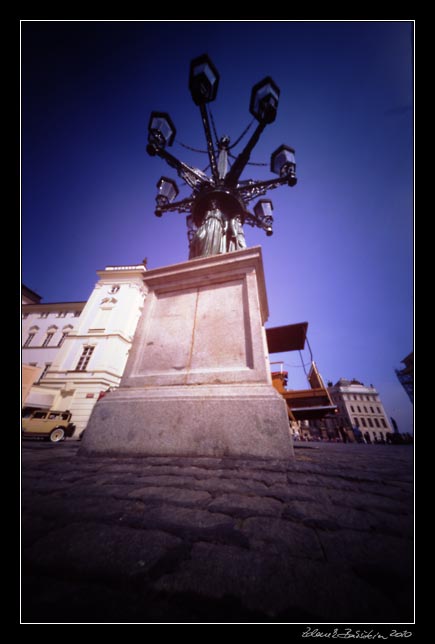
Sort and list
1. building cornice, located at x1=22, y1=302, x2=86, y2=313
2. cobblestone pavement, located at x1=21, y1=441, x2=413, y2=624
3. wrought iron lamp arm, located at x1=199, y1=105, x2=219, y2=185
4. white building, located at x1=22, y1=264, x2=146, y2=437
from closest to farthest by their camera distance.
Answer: cobblestone pavement, located at x1=21, y1=441, x2=413, y2=624
wrought iron lamp arm, located at x1=199, y1=105, x2=219, y2=185
white building, located at x1=22, y1=264, x2=146, y2=437
building cornice, located at x1=22, y1=302, x2=86, y2=313

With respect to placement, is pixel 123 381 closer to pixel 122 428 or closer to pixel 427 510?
pixel 122 428

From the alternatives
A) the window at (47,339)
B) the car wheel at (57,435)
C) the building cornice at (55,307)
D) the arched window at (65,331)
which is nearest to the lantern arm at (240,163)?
the car wheel at (57,435)

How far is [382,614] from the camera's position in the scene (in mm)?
568

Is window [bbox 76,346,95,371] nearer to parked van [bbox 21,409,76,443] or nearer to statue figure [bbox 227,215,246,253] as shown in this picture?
parked van [bbox 21,409,76,443]

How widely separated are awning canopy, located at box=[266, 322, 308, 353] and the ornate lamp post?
456 cm

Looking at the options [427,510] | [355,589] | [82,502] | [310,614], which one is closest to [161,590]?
[310,614]

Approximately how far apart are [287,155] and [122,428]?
6.74m

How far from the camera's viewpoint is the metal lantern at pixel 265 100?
4.90 metres

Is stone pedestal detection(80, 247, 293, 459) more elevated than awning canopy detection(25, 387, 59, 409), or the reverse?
awning canopy detection(25, 387, 59, 409)

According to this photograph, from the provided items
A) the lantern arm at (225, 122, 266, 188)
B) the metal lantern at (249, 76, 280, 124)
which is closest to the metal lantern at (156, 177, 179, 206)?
the lantern arm at (225, 122, 266, 188)

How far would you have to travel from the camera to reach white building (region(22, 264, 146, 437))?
601 inches

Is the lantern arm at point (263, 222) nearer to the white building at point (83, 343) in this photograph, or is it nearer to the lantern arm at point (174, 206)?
the lantern arm at point (174, 206)

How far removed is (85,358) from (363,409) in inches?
2213

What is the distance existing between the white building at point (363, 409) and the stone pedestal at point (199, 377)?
180 ft
